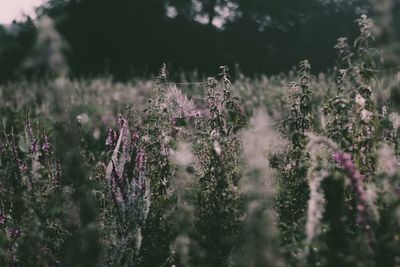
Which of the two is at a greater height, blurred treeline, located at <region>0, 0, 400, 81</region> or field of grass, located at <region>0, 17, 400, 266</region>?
blurred treeline, located at <region>0, 0, 400, 81</region>

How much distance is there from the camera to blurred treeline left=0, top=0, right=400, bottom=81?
23484mm

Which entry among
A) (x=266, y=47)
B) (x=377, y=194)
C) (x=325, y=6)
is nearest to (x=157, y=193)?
(x=377, y=194)

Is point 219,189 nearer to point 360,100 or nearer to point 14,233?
point 360,100

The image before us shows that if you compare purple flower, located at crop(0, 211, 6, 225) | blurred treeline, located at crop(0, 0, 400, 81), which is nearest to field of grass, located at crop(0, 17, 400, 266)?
purple flower, located at crop(0, 211, 6, 225)

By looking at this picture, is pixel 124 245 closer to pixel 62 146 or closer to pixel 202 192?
pixel 202 192

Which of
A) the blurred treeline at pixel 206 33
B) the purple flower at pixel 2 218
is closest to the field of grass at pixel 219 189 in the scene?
the purple flower at pixel 2 218

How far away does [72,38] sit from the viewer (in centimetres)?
2308

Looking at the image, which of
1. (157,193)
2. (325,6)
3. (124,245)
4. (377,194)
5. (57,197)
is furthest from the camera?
(325,6)

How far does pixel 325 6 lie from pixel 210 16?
6.33m

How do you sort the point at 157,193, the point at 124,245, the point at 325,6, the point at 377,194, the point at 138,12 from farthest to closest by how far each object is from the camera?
1. the point at 325,6
2. the point at 138,12
3. the point at 157,193
4. the point at 124,245
5. the point at 377,194

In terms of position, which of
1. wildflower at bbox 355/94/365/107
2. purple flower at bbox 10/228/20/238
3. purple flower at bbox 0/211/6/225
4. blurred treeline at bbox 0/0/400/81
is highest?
blurred treeline at bbox 0/0/400/81

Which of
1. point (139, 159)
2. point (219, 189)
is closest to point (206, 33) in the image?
Answer: point (139, 159)

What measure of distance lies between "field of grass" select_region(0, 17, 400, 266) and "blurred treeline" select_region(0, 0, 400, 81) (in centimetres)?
1940

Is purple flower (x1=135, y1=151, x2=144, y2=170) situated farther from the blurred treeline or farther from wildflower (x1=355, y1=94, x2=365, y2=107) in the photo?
the blurred treeline
